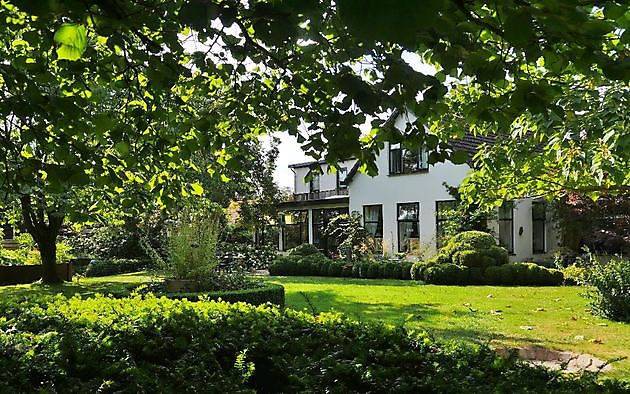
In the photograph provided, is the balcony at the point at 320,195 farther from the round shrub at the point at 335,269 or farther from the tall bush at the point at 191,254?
the tall bush at the point at 191,254

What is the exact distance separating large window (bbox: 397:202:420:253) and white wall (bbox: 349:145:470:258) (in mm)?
187

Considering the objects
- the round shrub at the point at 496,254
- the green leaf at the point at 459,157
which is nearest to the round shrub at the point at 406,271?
the round shrub at the point at 496,254

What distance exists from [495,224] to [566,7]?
66.8 feet

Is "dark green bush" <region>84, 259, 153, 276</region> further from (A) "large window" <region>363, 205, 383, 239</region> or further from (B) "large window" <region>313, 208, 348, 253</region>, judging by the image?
(A) "large window" <region>363, 205, 383, 239</region>

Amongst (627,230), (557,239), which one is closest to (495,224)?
(557,239)

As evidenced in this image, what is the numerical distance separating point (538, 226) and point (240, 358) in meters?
21.3

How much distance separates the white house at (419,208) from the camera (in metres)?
21.7

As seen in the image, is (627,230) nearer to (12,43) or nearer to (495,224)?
(495,224)

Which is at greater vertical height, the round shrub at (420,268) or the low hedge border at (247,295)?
the low hedge border at (247,295)

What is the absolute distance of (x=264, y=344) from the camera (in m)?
3.83

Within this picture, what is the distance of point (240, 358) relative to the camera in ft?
10.8

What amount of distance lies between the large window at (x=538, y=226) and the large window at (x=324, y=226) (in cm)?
894

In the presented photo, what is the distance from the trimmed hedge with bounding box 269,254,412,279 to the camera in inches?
728

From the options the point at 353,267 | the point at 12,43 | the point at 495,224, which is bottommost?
the point at 353,267
